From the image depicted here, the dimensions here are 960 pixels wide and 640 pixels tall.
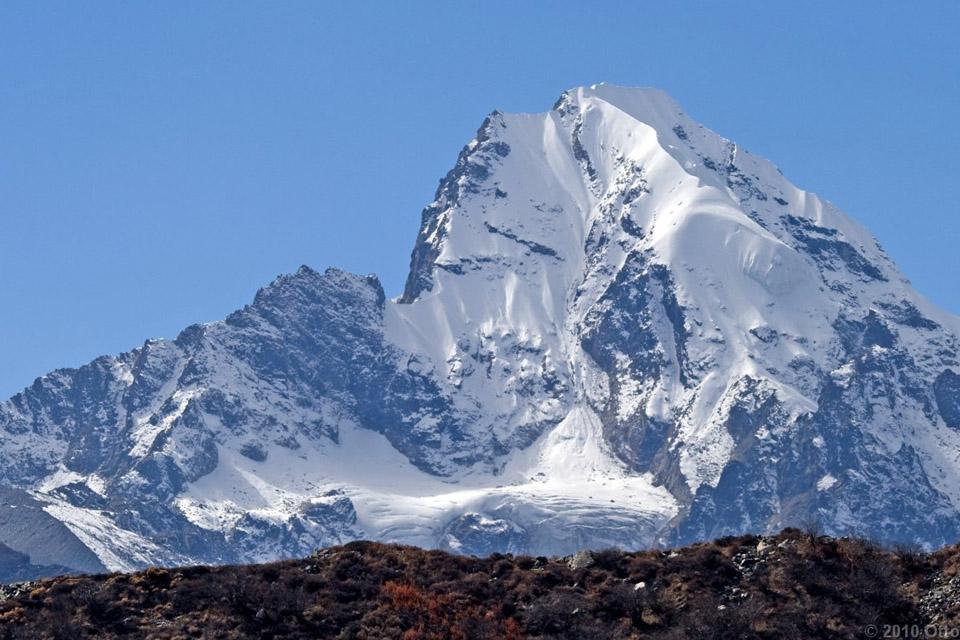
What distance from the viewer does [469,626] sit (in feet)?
279

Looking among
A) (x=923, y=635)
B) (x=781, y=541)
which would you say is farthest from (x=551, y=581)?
(x=923, y=635)

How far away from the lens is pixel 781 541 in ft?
303

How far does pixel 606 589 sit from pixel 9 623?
23379mm

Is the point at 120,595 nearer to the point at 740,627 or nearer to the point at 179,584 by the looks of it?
the point at 179,584

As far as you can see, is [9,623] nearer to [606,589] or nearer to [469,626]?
[469,626]

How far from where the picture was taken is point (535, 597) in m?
88.8

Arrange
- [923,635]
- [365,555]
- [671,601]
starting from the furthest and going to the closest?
[365,555] → [671,601] → [923,635]

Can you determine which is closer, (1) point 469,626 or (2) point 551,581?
(1) point 469,626

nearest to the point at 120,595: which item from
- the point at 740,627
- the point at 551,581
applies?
the point at 551,581

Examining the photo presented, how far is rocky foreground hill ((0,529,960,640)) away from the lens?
84375 millimetres

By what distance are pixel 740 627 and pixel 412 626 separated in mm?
12559

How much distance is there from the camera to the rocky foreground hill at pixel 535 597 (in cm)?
8438

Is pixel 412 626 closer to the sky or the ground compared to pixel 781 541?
closer to the ground

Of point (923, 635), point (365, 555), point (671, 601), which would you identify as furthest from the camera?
point (365, 555)
